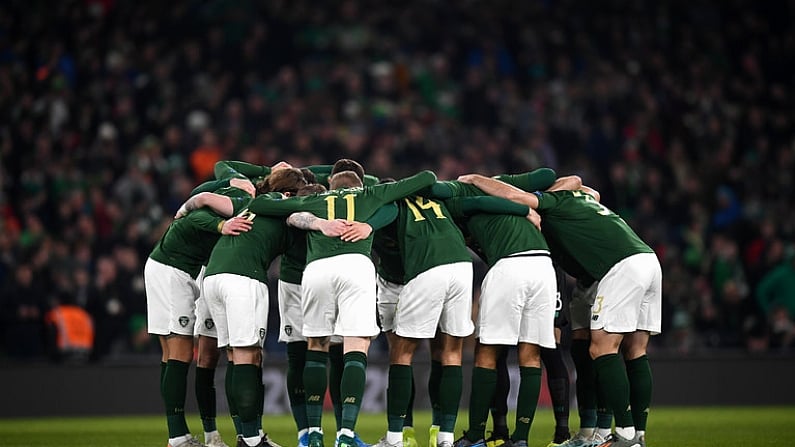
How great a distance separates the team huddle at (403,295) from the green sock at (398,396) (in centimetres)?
1

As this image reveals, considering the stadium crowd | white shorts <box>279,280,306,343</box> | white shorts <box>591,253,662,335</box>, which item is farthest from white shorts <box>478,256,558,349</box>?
the stadium crowd

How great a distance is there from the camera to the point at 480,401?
10.2m

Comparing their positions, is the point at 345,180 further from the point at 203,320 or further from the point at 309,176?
the point at 203,320

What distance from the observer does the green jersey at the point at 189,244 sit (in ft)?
35.8

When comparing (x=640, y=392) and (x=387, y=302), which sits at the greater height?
(x=387, y=302)

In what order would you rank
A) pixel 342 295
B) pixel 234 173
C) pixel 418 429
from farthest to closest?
pixel 418 429, pixel 234 173, pixel 342 295

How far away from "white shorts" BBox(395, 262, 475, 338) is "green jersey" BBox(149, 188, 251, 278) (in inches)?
68.6

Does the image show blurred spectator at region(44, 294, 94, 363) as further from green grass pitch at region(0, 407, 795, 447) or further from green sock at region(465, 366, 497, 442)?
green sock at region(465, 366, 497, 442)

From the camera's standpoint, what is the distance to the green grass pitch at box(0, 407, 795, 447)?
12250 mm

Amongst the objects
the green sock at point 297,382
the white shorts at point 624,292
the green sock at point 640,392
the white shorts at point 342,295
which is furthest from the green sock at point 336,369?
the green sock at point 640,392

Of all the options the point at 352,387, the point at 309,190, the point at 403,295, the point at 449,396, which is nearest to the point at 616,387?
the point at 449,396

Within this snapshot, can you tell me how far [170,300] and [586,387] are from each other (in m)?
3.84

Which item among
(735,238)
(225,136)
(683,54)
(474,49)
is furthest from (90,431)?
(683,54)

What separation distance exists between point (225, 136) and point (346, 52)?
140 inches
